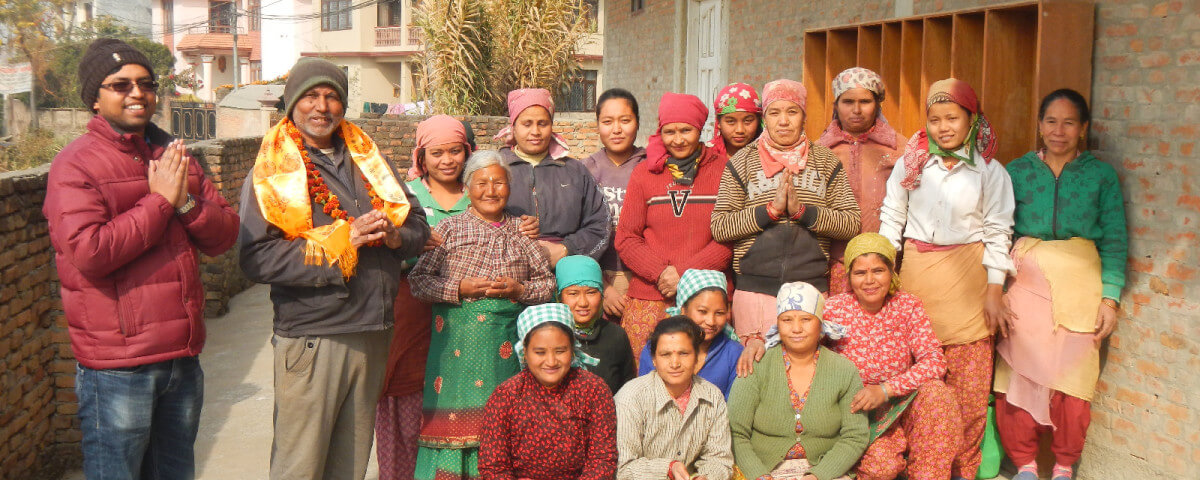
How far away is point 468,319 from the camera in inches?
146

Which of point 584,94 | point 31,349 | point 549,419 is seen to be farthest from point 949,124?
point 584,94

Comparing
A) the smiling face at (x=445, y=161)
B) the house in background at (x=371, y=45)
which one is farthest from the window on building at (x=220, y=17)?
the smiling face at (x=445, y=161)

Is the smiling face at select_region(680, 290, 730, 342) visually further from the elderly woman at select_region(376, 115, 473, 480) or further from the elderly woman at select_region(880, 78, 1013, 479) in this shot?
the elderly woman at select_region(376, 115, 473, 480)

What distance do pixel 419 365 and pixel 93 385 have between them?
1359mm

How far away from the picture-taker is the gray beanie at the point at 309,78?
3170 millimetres

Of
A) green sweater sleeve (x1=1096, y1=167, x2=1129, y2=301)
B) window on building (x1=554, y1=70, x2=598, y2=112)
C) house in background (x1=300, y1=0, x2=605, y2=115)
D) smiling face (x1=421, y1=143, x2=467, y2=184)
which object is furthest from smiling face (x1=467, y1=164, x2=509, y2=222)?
house in background (x1=300, y1=0, x2=605, y2=115)

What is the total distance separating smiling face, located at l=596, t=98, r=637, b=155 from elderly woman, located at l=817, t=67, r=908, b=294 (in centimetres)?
91

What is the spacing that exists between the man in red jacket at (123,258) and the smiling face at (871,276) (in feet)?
8.07

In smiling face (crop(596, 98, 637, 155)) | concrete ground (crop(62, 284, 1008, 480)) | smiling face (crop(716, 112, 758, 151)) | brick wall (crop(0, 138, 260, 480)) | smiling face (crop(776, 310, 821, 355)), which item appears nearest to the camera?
smiling face (crop(776, 310, 821, 355))

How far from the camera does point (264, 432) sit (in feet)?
16.8

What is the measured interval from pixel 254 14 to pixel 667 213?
43.2 metres

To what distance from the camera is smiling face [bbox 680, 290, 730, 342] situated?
3799mm

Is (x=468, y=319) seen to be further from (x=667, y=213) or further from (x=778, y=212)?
(x=778, y=212)

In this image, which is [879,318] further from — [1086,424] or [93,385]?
[93,385]
